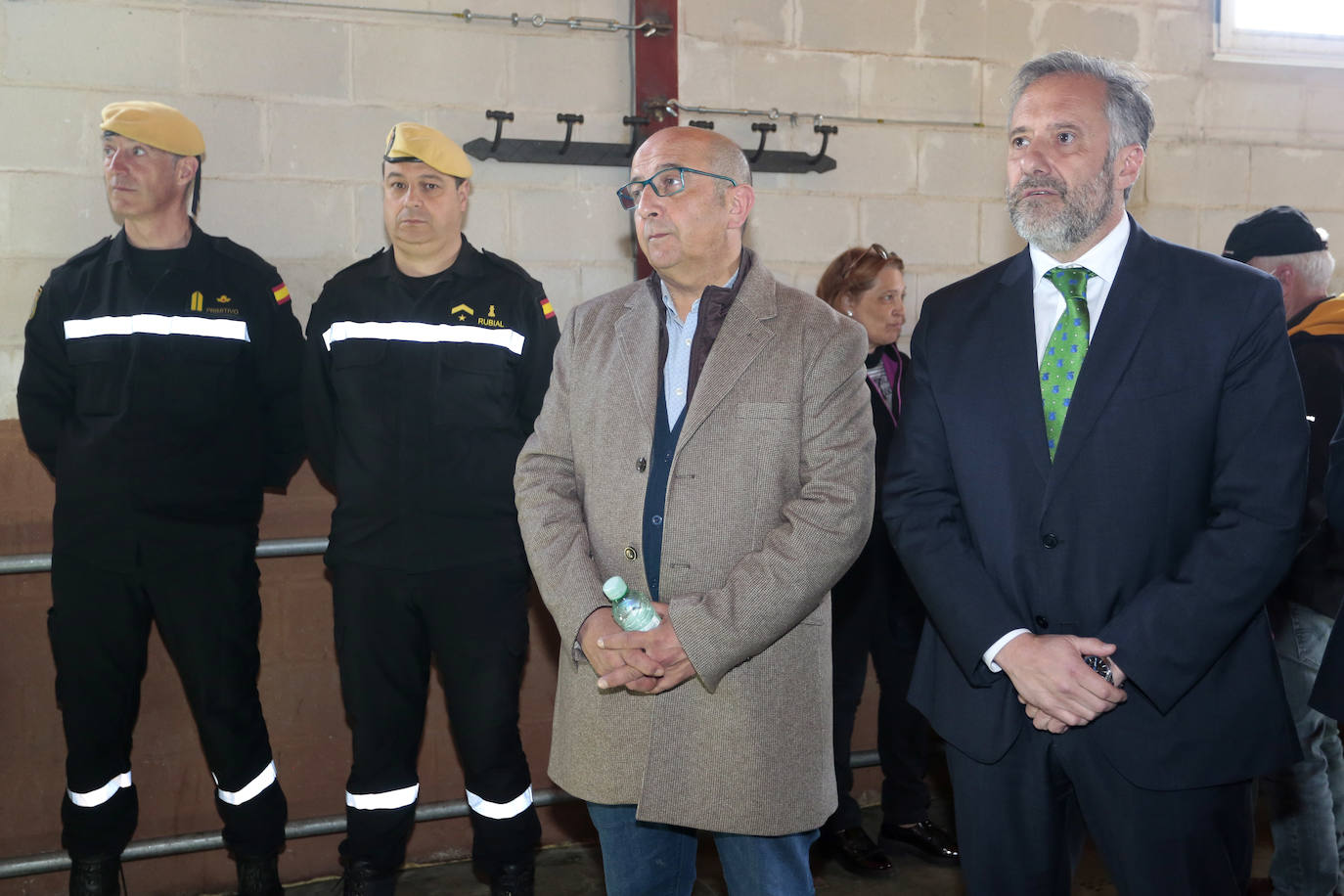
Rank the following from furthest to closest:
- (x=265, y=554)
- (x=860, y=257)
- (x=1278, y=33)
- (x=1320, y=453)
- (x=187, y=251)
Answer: (x=1278, y=33) < (x=860, y=257) < (x=265, y=554) < (x=187, y=251) < (x=1320, y=453)

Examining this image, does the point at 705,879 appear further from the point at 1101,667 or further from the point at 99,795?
the point at 1101,667

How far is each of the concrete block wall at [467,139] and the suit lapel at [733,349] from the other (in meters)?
1.35

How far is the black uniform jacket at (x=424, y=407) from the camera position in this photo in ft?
8.73

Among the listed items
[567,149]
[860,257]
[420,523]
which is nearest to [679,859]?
[420,523]

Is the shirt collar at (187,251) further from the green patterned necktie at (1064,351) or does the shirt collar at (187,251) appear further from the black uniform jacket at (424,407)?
the green patterned necktie at (1064,351)

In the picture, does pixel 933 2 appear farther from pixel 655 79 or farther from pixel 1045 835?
pixel 1045 835

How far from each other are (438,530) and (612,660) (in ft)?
3.01

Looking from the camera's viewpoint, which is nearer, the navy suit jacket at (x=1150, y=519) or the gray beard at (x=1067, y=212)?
the navy suit jacket at (x=1150, y=519)

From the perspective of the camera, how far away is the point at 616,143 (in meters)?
3.25

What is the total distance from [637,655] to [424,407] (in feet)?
3.59

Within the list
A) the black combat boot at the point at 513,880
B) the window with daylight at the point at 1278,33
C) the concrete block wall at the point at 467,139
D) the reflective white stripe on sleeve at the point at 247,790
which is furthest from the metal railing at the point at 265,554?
the window with daylight at the point at 1278,33

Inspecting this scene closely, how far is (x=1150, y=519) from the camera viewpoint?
1641mm

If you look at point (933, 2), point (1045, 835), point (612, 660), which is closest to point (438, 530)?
point (612, 660)

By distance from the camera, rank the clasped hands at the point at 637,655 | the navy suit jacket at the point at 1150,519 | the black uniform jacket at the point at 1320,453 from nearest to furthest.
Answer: the navy suit jacket at the point at 1150,519 < the clasped hands at the point at 637,655 < the black uniform jacket at the point at 1320,453
